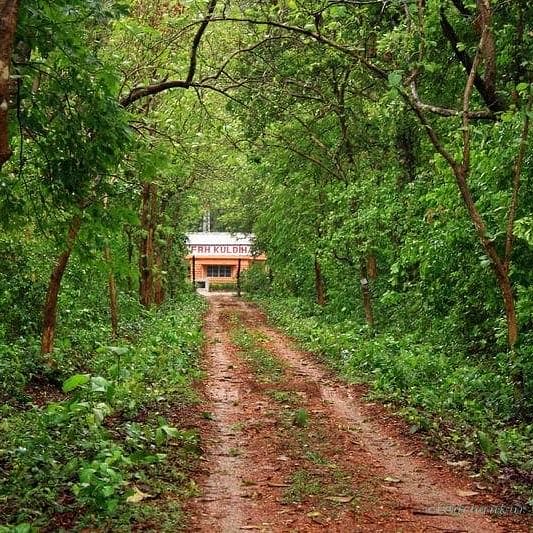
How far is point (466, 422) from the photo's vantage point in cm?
815

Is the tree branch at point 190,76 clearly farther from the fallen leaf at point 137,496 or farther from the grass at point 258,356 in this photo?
the grass at point 258,356

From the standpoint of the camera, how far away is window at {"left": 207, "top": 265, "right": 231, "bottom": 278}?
6506 centimetres

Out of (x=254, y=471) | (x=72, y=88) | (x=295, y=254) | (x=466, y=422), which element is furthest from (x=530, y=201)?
(x=295, y=254)

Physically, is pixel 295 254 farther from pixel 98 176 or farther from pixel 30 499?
pixel 30 499

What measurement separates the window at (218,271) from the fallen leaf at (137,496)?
195 ft

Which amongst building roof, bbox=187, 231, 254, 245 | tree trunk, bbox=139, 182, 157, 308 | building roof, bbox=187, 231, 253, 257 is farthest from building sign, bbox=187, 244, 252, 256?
tree trunk, bbox=139, 182, 157, 308

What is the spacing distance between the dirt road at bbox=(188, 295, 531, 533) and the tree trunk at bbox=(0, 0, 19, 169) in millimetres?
3221

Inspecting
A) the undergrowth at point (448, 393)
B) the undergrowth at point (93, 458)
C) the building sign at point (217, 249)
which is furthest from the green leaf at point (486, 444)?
the building sign at point (217, 249)

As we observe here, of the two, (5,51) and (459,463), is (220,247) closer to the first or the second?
(459,463)

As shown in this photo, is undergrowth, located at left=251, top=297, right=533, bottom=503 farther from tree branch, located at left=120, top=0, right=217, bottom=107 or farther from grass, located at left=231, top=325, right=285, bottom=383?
tree branch, located at left=120, top=0, right=217, bottom=107

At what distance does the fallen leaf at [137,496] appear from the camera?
17.3 feet

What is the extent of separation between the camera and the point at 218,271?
6519 centimetres

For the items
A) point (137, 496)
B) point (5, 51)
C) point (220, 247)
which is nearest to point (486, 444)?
point (137, 496)

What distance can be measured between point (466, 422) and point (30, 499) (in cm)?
544
